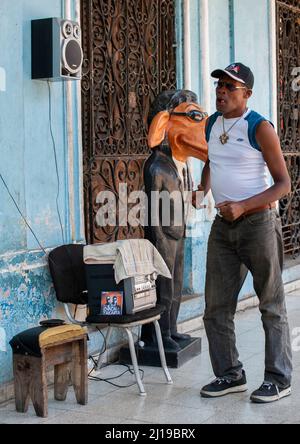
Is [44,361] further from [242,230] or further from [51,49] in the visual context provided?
[51,49]

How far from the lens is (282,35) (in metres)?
9.91

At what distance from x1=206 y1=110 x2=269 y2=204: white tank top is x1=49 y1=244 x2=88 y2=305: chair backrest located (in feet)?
3.91

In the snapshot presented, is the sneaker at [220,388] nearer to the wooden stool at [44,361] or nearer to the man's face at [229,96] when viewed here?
the wooden stool at [44,361]

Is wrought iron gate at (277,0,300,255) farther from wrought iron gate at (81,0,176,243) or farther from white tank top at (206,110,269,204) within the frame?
white tank top at (206,110,269,204)

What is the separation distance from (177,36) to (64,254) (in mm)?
2891

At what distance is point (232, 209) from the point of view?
502 cm

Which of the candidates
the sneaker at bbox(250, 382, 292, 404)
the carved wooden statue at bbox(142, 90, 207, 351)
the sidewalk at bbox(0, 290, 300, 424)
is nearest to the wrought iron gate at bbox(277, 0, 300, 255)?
the carved wooden statue at bbox(142, 90, 207, 351)

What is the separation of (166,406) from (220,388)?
15.4 inches

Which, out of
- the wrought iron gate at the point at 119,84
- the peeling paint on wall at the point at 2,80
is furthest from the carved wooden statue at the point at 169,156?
the peeling paint on wall at the point at 2,80

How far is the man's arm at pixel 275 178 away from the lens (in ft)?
16.6

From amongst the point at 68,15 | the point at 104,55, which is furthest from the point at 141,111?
the point at 68,15

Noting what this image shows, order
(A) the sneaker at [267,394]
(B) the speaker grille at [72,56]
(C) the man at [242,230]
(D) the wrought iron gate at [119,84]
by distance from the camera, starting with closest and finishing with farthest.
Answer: (C) the man at [242,230]
(A) the sneaker at [267,394]
(B) the speaker grille at [72,56]
(D) the wrought iron gate at [119,84]

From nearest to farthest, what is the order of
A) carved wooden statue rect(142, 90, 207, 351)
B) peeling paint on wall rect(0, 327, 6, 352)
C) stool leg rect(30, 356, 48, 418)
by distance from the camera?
1. stool leg rect(30, 356, 48, 418)
2. peeling paint on wall rect(0, 327, 6, 352)
3. carved wooden statue rect(142, 90, 207, 351)

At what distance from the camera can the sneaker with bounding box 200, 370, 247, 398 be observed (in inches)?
215
